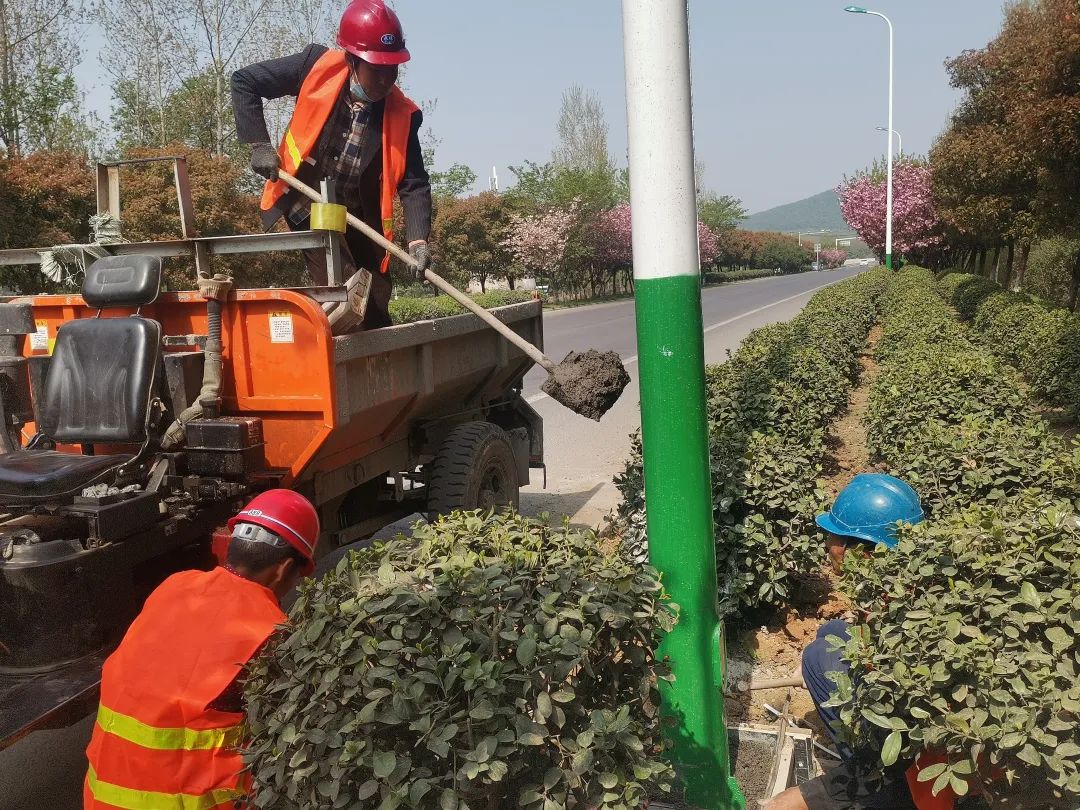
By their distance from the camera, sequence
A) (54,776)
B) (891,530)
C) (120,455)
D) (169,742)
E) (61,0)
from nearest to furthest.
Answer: (169,742)
(54,776)
(891,530)
(120,455)
(61,0)

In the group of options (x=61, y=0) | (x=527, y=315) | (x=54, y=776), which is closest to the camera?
(x=54, y=776)

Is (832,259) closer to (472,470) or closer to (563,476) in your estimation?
(563,476)

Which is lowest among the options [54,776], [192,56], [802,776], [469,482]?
[802,776]

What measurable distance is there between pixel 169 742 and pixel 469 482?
2905 millimetres

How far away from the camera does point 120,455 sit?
343 cm

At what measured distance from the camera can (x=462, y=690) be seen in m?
2.02

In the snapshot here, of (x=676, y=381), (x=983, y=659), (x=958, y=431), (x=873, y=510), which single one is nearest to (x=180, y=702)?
(x=676, y=381)

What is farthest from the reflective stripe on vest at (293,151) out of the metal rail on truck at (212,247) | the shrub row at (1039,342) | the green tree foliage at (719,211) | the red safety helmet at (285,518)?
the green tree foliage at (719,211)

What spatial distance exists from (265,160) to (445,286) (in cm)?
114

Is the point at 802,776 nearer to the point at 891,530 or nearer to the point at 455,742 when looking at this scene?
the point at 891,530

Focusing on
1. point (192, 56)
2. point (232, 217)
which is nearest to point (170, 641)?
point (232, 217)

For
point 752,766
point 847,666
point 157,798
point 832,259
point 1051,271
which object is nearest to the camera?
point 157,798

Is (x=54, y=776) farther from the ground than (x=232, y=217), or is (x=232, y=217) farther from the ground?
(x=232, y=217)

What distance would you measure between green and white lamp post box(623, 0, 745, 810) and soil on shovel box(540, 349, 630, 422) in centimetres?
105
